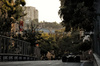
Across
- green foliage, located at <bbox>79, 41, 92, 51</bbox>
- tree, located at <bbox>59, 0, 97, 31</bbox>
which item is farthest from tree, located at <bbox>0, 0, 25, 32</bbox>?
tree, located at <bbox>59, 0, 97, 31</bbox>

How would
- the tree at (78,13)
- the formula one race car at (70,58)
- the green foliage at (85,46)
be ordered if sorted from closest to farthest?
the tree at (78,13) < the formula one race car at (70,58) < the green foliage at (85,46)

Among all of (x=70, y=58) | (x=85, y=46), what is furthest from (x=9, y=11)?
(x=70, y=58)

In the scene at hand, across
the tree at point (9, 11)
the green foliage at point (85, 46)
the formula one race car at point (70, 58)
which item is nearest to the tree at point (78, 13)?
the formula one race car at point (70, 58)

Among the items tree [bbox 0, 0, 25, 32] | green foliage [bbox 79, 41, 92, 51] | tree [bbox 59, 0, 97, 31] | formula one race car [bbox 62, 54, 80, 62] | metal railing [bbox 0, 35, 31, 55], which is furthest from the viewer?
tree [bbox 0, 0, 25, 32]

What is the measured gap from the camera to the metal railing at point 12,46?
32.0 meters

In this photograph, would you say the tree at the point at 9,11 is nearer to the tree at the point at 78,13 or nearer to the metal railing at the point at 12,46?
the metal railing at the point at 12,46

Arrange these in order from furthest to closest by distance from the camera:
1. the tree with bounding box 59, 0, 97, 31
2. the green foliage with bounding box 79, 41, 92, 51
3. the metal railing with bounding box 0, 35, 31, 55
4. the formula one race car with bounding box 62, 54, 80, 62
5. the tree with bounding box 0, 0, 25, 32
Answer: the tree with bounding box 0, 0, 25, 32 < the green foliage with bounding box 79, 41, 92, 51 < the formula one race car with bounding box 62, 54, 80, 62 < the metal railing with bounding box 0, 35, 31, 55 < the tree with bounding box 59, 0, 97, 31

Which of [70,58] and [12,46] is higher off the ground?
[12,46]

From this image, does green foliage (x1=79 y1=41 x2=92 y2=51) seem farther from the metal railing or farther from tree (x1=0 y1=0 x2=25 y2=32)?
tree (x1=0 y1=0 x2=25 y2=32)

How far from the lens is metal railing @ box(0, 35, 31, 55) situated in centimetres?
3195

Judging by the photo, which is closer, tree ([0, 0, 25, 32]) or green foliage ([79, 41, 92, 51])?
green foliage ([79, 41, 92, 51])

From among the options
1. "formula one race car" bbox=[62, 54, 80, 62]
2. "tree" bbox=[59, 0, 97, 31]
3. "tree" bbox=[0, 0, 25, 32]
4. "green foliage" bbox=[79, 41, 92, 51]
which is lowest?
"formula one race car" bbox=[62, 54, 80, 62]

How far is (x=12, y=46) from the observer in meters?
35.8

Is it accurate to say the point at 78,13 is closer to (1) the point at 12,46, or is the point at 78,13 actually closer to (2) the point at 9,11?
(1) the point at 12,46
